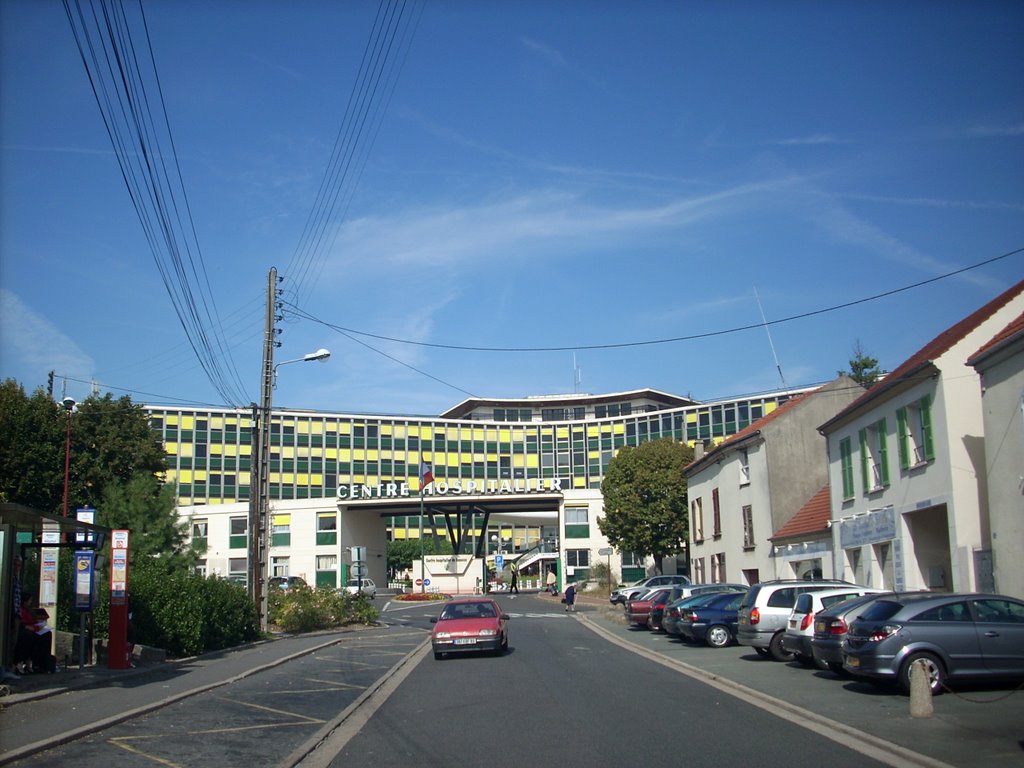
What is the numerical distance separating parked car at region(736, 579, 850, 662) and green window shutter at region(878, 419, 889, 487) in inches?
261

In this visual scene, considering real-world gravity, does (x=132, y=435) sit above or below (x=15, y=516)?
above

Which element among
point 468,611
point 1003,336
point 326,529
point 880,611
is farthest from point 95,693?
point 326,529

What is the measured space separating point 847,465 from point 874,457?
1.99 meters

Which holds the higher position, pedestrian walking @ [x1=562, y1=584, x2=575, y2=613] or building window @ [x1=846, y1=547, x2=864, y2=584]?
building window @ [x1=846, y1=547, x2=864, y2=584]

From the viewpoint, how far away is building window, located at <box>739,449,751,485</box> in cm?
3991

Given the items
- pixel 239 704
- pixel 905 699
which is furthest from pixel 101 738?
pixel 905 699

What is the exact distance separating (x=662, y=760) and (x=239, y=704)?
7.85m

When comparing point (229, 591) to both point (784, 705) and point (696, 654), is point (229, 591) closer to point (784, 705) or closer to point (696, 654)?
point (696, 654)

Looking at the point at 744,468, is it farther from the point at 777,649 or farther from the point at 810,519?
the point at 777,649

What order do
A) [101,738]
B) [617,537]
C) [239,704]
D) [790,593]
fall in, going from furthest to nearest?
1. [617,537]
2. [790,593]
3. [239,704]
4. [101,738]

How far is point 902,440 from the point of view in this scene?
83.8 feet

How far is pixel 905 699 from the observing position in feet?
47.0

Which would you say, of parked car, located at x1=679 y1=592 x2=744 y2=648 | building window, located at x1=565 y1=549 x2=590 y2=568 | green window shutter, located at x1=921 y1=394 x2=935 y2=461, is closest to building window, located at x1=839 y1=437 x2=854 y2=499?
green window shutter, located at x1=921 y1=394 x2=935 y2=461

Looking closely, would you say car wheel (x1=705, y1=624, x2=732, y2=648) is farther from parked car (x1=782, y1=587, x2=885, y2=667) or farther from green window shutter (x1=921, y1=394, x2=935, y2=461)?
green window shutter (x1=921, y1=394, x2=935, y2=461)
